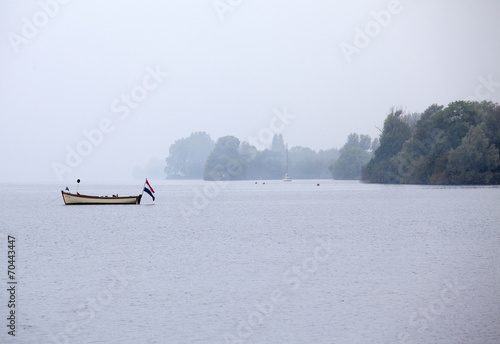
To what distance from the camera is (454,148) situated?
12538cm

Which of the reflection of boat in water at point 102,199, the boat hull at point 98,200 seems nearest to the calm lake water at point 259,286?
the reflection of boat in water at point 102,199

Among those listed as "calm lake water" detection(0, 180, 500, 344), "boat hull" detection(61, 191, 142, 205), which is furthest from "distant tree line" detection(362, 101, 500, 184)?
"calm lake water" detection(0, 180, 500, 344)

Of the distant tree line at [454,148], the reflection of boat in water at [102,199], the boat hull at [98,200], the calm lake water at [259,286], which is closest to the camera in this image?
the calm lake water at [259,286]

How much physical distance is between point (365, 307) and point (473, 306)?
293 cm

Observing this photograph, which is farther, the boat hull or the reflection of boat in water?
the boat hull

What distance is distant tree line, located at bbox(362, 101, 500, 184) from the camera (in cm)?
11683

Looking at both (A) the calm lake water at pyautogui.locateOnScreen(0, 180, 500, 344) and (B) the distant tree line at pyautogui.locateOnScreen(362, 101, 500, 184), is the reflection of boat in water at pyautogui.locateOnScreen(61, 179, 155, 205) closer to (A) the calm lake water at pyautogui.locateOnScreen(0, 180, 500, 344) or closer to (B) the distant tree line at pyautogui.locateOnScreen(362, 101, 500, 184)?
(A) the calm lake water at pyautogui.locateOnScreen(0, 180, 500, 344)

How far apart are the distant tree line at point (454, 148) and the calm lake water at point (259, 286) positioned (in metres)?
74.7

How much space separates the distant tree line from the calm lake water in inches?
2941

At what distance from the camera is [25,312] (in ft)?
62.2

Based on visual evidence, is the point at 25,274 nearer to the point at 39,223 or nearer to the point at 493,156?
the point at 39,223

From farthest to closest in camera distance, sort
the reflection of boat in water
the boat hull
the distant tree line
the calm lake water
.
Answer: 1. the distant tree line
2. the boat hull
3. the reflection of boat in water
4. the calm lake water

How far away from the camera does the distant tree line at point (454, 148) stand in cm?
11683

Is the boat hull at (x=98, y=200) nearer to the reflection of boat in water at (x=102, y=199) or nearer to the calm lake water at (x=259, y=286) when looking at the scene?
the reflection of boat in water at (x=102, y=199)
